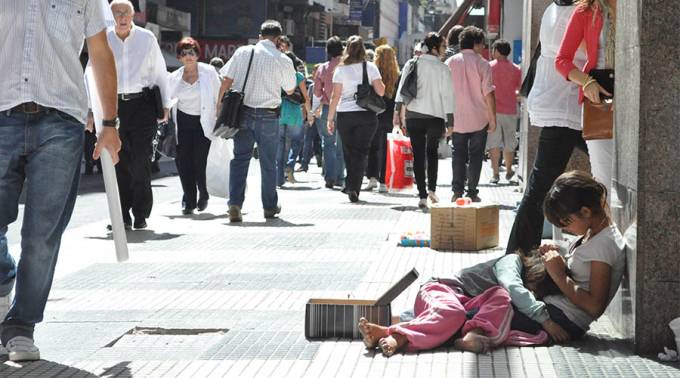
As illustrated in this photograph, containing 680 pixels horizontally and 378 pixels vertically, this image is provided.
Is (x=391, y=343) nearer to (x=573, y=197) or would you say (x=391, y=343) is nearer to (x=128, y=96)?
(x=573, y=197)

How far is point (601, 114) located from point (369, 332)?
1697mm

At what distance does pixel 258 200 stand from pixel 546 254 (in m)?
10.2

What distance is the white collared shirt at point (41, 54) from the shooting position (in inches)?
230

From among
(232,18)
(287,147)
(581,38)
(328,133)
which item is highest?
(232,18)

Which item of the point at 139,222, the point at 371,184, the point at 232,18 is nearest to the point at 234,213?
the point at 139,222

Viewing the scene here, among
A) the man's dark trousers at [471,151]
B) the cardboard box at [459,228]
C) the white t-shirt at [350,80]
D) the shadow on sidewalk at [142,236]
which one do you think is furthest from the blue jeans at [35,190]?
Answer: the white t-shirt at [350,80]

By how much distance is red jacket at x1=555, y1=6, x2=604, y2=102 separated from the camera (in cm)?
690

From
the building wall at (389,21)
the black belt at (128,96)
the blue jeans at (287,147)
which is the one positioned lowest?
the blue jeans at (287,147)

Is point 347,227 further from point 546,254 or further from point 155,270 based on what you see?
point 546,254

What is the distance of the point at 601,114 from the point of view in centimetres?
670

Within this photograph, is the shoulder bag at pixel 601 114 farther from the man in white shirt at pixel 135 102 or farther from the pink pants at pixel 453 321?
the man in white shirt at pixel 135 102

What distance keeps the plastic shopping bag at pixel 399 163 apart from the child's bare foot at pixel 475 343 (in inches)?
416

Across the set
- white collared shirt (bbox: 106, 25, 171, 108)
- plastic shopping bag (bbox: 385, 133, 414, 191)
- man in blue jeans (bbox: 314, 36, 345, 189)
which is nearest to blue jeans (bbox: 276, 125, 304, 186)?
man in blue jeans (bbox: 314, 36, 345, 189)

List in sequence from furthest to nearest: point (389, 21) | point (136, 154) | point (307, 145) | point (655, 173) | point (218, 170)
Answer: point (389, 21)
point (307, 145)
point (218, 170)
point (136, 154)
point (655, 173)
